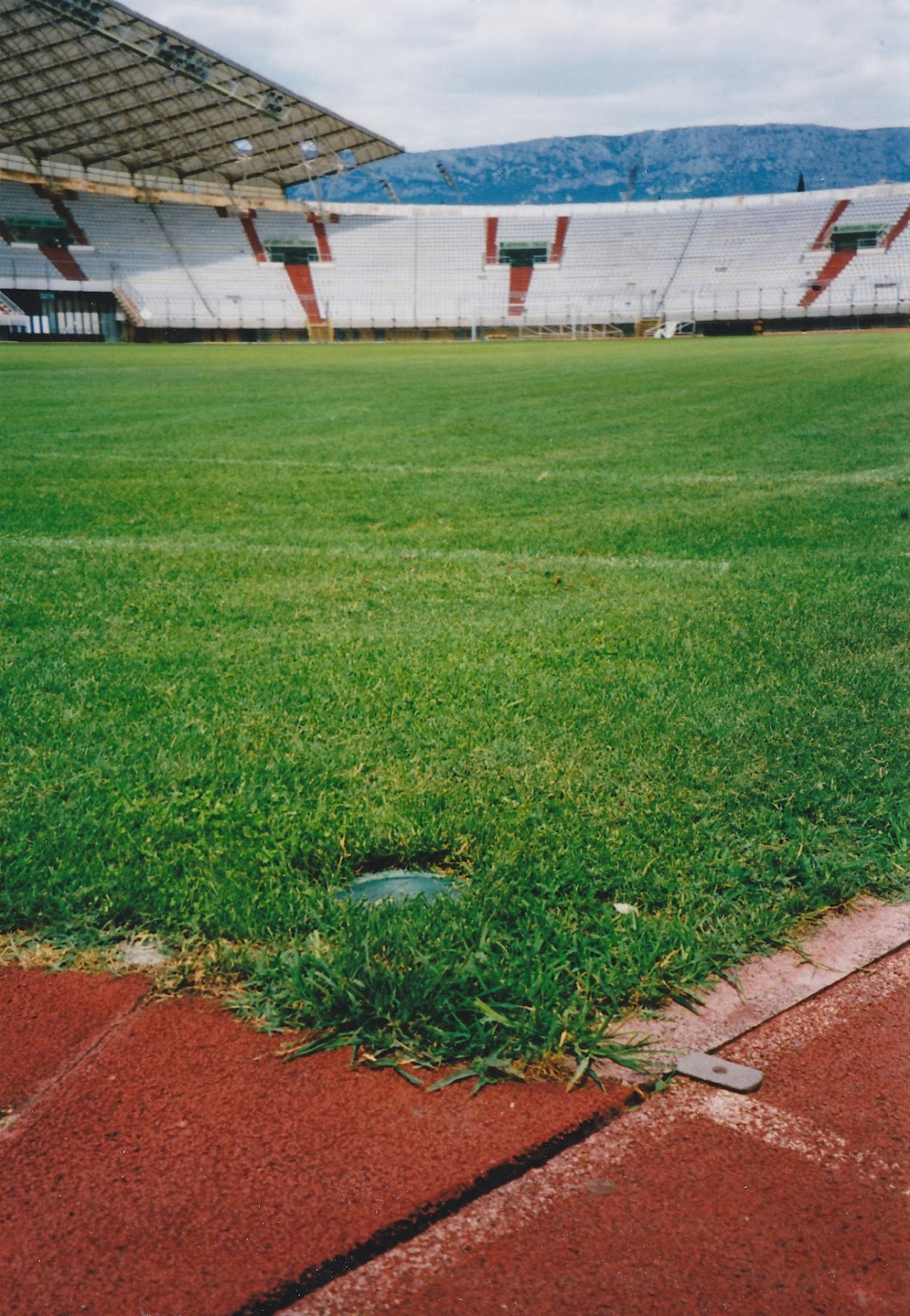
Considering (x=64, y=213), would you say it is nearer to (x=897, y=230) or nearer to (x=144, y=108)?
(x=144, y=108)

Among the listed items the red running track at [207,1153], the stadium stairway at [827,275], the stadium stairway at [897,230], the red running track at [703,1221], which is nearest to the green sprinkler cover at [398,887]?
the red running track at [207,1153]

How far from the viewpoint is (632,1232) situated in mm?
1468

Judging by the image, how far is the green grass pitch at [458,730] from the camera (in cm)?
215

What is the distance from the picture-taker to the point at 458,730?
3.26 m

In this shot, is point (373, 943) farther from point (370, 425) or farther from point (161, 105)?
point (161, 105)

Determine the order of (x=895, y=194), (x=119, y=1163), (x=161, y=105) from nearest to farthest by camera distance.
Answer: (x=119, y=1163), (x=161, y=105), (x=895, y=194)

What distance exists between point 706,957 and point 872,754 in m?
1.23

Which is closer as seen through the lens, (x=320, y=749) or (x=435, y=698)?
(x=320, y=749)

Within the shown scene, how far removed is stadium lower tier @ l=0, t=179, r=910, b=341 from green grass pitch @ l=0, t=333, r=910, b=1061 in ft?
156

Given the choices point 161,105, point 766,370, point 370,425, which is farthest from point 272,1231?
point 161,105

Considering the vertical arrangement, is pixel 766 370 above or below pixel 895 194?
below

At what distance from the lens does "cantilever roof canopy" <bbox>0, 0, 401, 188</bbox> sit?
3981 centimetres

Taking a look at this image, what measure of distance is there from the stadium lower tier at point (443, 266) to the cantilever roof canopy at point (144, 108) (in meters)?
3.05

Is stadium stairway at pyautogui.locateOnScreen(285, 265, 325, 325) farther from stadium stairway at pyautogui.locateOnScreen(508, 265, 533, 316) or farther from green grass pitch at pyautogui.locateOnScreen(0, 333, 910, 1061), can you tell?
green grass pitch at pyautogui.locateOnScreen(0, 333, 910, 1061)
